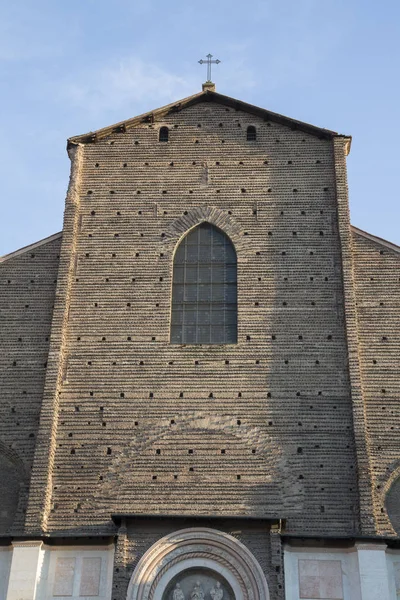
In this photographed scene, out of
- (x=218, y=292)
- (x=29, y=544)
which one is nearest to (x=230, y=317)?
(x=218, y=292)

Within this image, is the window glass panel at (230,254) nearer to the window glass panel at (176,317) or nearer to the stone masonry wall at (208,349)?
the stone masonry wall at (208,349)

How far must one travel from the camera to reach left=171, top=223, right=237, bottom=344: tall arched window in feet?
51.3

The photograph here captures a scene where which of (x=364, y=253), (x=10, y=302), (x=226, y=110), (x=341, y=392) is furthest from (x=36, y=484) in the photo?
(x=226, y=110)

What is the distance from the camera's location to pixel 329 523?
1355cm

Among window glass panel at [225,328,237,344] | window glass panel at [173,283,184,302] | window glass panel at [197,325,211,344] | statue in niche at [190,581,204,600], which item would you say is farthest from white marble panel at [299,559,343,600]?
window glass panel at [173,283,184,302]

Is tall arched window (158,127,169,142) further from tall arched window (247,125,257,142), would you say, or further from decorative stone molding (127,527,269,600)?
A: decorative stone molding (127,527,269,600)

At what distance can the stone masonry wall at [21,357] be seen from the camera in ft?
47.3

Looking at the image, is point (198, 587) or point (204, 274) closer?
point (198, 587)

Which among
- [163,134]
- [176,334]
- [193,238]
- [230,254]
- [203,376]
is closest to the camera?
[203,376]

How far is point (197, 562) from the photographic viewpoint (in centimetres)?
1319

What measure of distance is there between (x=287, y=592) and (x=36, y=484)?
389cm

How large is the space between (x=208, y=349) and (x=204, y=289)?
1273mm

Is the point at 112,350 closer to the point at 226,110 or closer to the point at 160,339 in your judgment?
the point at 160,339

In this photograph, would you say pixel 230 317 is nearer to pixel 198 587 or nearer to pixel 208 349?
pixel 208 349
